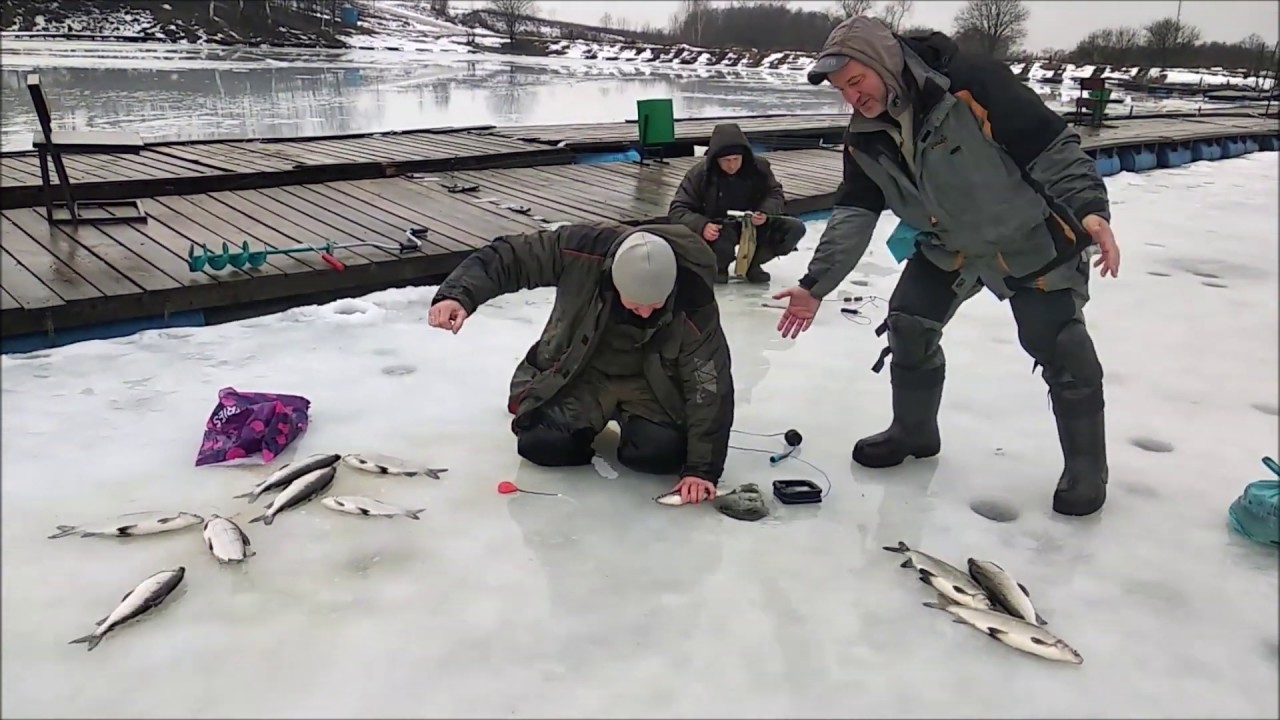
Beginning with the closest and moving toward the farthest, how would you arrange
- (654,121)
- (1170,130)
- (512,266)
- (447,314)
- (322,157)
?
(447,314) < (512,266) < (322,157) < (654,121) < (1170,130)

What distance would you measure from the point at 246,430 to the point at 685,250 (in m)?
1.81

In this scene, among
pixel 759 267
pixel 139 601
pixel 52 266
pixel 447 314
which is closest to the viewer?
pixel 139 601

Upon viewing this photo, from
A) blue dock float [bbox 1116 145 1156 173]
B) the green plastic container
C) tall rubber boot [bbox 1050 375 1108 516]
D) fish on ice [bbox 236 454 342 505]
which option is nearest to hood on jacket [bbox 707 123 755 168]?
tall rubber boot [bbox 1050 375 1108 516]

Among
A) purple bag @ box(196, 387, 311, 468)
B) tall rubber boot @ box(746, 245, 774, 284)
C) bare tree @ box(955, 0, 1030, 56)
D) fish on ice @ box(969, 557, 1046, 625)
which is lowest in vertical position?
fish on ice @ box(969, 557, 1046, 625)

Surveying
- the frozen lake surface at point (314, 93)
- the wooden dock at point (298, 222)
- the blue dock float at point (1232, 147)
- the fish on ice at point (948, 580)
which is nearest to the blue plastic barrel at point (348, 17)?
the frozen lake surface at point (314, 93)

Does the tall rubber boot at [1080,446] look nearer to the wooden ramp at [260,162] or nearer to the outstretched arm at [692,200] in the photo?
the outstretched arm at [692,200]

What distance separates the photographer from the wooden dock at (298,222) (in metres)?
4.58

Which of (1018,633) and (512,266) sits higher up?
(512,266)

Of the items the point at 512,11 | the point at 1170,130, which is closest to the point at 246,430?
the point at 1170,130

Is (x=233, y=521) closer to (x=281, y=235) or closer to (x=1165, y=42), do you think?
(x=281, y=235)

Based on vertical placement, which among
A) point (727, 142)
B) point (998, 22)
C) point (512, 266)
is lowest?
point (512, 266)

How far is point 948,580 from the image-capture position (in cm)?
268

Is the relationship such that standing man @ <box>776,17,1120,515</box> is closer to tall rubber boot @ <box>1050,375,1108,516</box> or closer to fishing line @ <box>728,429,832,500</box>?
tall rubber boot @ <box>1050,375,1108,516</box>

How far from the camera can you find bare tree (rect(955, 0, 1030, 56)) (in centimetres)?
3819
